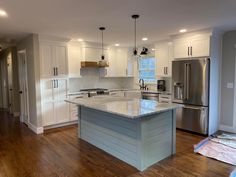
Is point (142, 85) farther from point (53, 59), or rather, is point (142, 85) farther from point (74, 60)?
point (53, 59)

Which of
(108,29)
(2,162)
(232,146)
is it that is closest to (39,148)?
(2,162)

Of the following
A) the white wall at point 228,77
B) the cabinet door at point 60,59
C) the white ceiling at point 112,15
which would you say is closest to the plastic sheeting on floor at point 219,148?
the white wall at point 228,77

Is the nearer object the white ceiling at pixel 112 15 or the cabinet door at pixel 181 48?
the white ceiling at pixel 112 15

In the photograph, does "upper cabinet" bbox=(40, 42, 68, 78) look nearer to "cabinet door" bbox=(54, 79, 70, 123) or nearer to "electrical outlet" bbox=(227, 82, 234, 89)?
"cabinet door" bbox=(54, 79, 70, 123)

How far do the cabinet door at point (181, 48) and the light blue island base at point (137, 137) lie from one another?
6.20 ft

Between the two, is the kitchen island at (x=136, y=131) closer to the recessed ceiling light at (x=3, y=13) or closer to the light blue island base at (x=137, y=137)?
the light blue island base at (x=137, y=137)

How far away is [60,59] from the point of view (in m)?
4.94

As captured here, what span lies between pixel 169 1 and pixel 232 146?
3.03m

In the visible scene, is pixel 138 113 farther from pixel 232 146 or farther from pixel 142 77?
pixel 142 77

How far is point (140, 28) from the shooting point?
4.02 m

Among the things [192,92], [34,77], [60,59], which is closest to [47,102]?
[34,77]

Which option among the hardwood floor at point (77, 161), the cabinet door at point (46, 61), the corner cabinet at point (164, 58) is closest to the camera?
the hardwood floor at point (77, 161)

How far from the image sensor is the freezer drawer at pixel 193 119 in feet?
13.8

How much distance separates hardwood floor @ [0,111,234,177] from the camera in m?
2.72
